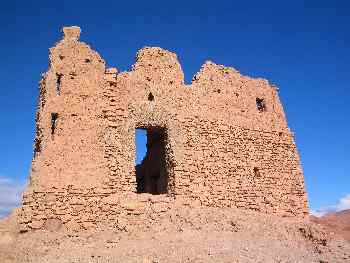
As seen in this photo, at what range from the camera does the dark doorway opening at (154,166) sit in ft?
47.2

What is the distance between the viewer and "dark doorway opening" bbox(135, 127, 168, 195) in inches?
566

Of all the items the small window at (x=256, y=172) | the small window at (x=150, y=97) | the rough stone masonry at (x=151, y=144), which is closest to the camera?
the rough stone masonry at (x=151, y=144)

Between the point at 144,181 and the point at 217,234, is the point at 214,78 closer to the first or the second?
the point at 144,181

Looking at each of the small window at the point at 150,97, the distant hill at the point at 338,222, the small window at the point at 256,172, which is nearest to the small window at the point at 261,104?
the small window at the point at 256,172

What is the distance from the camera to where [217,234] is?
12258mm

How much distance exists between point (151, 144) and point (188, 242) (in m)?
5.44

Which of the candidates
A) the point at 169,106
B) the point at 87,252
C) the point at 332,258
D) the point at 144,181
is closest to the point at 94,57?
the point at 169,106

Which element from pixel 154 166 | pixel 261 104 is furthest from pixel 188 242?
pixel 261 104

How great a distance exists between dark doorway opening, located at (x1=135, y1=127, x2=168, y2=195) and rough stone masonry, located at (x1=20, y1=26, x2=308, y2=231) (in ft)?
0.16

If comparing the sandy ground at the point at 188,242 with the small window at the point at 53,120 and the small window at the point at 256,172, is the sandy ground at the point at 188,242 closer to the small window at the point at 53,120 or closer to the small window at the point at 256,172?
the small window at the point at 256,172

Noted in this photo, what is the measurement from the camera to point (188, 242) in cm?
1141

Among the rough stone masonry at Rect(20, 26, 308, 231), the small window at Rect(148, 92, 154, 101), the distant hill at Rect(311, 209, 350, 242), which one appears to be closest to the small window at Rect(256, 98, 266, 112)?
the rough stone masonry at Rect(20, 26, 308, 231)

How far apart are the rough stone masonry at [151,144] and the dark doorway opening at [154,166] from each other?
0.05 m

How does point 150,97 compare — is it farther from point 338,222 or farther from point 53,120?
point 338,222
